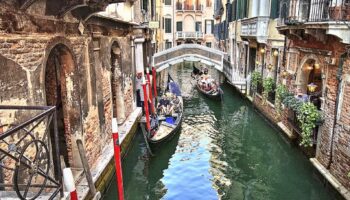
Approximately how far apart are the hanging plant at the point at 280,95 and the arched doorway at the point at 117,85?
4.15 metres

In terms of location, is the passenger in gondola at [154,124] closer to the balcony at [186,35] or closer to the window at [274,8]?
the window at [274,8]

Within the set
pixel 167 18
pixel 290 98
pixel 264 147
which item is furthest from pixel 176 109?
pixel 167 18

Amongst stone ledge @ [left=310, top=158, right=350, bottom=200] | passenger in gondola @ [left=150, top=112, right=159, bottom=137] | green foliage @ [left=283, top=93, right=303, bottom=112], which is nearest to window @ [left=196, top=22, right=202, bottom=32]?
passenger in gondola @ [left=150, top=112, right=159, bottom=137]

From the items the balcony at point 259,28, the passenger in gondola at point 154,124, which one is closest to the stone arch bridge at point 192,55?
the balcony at point 259,28

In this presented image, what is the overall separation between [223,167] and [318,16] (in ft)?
12.5

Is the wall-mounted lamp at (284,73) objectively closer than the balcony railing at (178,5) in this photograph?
Yes

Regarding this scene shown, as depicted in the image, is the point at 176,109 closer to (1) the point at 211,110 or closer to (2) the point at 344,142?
(1) the point at 211,110

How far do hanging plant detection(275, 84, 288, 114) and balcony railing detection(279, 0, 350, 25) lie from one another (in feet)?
5.43

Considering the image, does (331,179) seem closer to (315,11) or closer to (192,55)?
(315,11)

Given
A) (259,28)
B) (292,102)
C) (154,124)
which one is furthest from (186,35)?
(292,102)

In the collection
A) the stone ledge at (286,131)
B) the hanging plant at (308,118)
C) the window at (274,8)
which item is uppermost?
the window at (274,8)

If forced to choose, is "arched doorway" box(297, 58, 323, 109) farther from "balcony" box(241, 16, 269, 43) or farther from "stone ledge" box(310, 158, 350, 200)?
"balcony" box(241, 16, 269, 43)

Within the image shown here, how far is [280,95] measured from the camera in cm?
834

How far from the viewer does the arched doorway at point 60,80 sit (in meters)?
5.12
